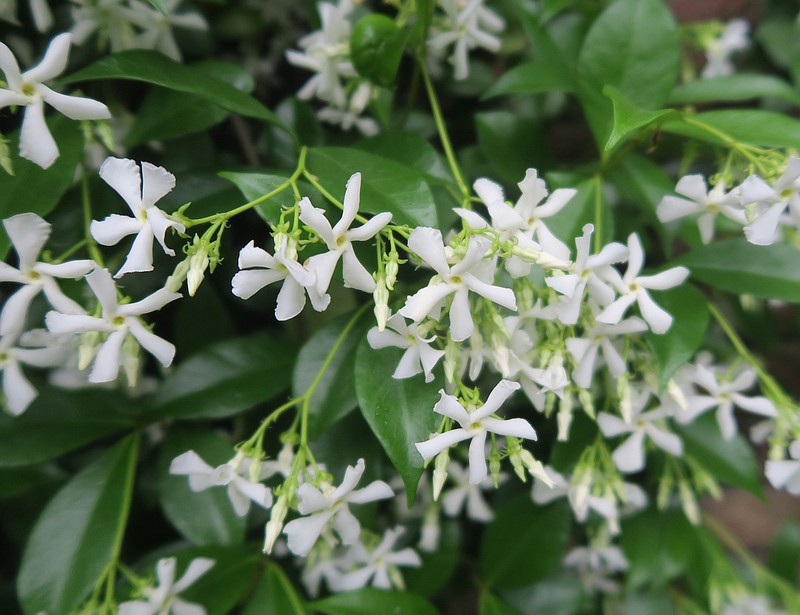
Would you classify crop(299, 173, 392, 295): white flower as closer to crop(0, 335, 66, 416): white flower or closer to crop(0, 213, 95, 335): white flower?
crop(0, 213, 95, 335): white flower

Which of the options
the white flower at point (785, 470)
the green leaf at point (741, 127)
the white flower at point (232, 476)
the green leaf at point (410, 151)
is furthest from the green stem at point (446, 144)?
the white flower at point (785, 470)

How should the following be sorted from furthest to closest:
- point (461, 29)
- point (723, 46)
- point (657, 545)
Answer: point (723, 46) → point (657, 545) → point (461, 29)

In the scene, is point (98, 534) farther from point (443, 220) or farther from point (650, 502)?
point (650, 502)

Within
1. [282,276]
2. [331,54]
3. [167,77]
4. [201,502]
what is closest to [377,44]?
[331,54]

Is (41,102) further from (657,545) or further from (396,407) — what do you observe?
(657,545)

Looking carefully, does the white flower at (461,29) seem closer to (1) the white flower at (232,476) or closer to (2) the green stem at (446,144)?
(2) the green stem at (446,144)
